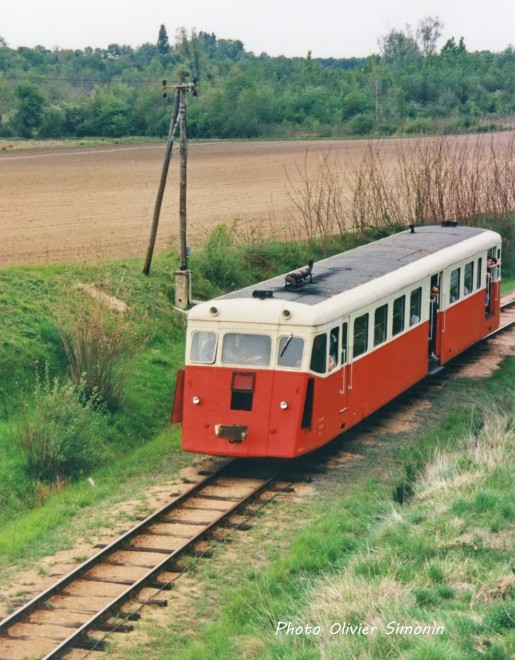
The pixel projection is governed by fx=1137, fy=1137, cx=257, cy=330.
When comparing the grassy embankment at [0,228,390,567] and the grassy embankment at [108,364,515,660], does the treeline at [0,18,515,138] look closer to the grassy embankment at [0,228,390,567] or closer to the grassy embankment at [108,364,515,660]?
the grassy embankment at [0,228,390,567]

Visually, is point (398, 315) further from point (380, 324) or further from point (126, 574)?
point (126, 574)

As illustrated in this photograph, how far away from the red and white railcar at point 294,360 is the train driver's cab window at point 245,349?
0.01m

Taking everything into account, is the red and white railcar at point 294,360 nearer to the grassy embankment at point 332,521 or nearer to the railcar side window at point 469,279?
the grassy embankment at point 332,521

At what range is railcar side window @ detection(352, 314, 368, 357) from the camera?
690 inches

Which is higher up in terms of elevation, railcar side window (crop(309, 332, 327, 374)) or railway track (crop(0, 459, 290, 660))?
railcar side window (crop(309, 332, 327, 374))

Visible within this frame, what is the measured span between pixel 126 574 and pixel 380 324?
7142 millimetres

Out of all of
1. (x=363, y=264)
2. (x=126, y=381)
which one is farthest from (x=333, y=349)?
(x=126, y=381)

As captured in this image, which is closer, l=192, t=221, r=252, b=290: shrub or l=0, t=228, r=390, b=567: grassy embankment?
l=0, t=228, r=390, b=567: grassy embankment

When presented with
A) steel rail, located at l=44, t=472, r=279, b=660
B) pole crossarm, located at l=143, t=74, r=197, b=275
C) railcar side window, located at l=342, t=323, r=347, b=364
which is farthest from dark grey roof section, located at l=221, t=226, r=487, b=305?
pole crossarm, located at l=143, t=74, r=197, b=275

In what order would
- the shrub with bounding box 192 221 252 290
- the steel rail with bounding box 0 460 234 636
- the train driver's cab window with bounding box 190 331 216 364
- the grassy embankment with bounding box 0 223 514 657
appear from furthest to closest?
the shrub with bounding box 192 221 252 290, the train driver's cab window with bounding box 190 331 216 364, the steel rail with bounding box 0 460 234 636, the grassy embankment with bounding box 0 223 514 657

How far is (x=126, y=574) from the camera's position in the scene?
13.0 meters

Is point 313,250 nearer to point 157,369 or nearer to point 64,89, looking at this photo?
point 157,369

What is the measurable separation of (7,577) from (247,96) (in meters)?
61.7

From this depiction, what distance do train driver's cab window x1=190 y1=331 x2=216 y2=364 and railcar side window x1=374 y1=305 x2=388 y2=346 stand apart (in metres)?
3.17
